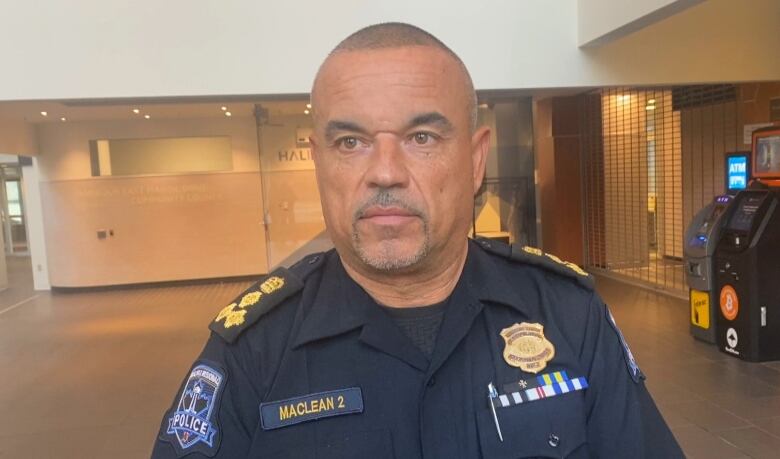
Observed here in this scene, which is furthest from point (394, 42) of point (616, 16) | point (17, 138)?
point (17, 138)

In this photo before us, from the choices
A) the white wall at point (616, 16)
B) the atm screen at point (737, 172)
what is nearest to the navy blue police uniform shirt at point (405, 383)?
the white wall at point (616, 16)

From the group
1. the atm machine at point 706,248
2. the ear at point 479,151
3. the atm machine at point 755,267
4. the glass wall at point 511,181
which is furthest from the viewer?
the glass wall at point 511,181

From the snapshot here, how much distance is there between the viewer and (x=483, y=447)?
1226 millimetres

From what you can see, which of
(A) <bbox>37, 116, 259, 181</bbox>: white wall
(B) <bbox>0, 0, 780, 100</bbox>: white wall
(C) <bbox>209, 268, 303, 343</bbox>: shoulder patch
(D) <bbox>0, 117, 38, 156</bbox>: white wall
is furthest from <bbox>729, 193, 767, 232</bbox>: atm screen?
(D) <bbox>0, 117, 38, 156</bbox>: white wall

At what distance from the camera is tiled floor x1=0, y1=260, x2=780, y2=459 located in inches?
156

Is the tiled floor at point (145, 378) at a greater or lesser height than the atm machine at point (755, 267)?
lesser

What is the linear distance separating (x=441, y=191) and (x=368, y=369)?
401mm

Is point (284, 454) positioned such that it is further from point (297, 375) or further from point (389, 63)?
point (389, 63)

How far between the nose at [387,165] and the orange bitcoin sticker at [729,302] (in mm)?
4978

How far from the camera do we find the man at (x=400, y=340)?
1.19 m

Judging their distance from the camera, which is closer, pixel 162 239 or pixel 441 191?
pixel 441 191

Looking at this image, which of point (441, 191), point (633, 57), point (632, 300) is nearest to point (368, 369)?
point (441, 191)

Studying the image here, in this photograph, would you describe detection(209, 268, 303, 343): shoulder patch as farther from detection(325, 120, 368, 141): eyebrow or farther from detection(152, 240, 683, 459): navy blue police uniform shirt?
detection(325, 120, 368, 141): eyebrow

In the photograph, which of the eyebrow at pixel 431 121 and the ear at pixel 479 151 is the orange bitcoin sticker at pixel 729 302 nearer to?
the ear at pixel 479 151
